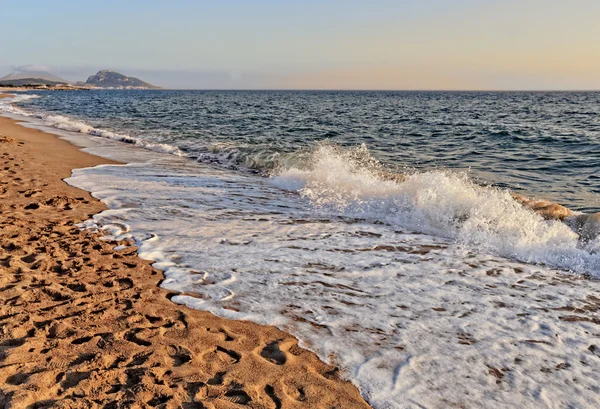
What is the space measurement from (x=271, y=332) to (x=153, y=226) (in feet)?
11.8

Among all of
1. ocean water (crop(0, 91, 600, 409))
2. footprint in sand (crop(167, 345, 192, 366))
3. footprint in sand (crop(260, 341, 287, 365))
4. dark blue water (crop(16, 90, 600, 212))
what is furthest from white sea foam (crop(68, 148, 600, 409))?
dark blue water (crop(16, 90, 600, 212))

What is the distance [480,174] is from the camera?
496 inches

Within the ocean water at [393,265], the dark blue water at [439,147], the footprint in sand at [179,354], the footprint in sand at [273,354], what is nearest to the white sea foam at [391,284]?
the ocean water at [393,265]

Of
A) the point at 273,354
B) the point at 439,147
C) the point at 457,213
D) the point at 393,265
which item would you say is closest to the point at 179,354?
the point at 273,354

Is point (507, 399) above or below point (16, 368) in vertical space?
below

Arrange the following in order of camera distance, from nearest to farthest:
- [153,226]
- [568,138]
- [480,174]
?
[153,226]
[480,174]
[568,138]

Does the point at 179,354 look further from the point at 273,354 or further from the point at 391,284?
the point at 391,284

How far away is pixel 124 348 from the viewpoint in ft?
10.9

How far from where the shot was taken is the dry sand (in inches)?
112

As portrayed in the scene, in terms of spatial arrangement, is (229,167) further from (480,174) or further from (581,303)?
(581,303)

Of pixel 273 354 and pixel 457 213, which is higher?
pixel 457 213

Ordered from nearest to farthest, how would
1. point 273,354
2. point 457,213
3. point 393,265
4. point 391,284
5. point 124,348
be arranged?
point 124,348
point 273,354
point 391,284
point 393,265
point 457,213

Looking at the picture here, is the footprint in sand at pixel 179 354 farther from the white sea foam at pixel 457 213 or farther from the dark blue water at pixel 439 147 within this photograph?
the dark blue water at pixel 439 147

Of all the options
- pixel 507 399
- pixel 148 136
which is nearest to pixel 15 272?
pixel 507 399
